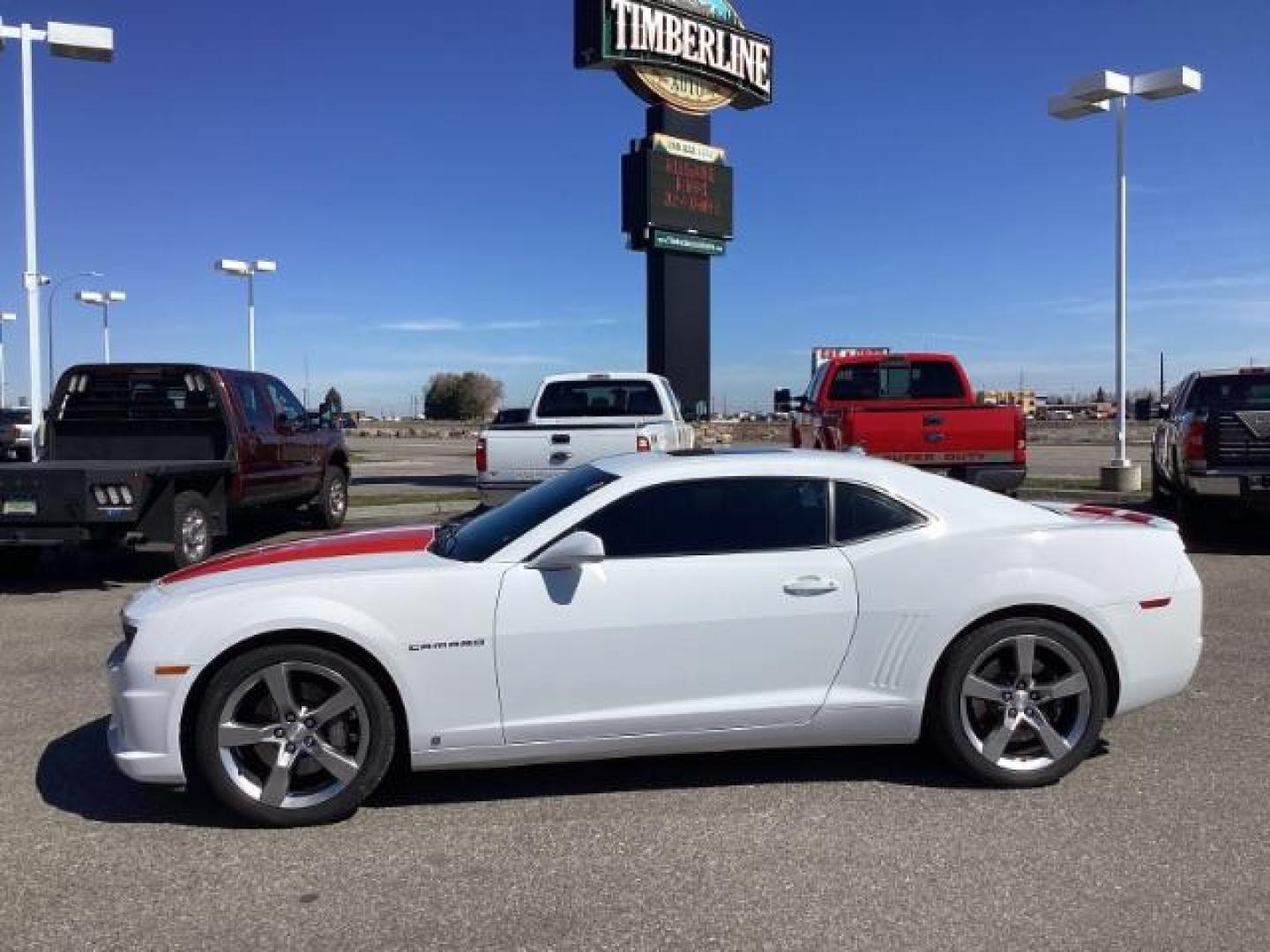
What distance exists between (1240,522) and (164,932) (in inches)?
547

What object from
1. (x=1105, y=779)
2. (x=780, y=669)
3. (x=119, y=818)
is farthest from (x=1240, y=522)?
(x=119, y=818)

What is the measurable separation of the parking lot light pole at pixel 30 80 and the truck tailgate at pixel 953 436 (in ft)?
40.5

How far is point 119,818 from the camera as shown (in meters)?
4.35

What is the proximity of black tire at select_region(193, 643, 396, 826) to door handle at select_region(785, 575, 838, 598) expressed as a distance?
1649 millimetres

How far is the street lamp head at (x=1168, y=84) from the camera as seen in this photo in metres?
18.8

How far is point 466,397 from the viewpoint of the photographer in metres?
134

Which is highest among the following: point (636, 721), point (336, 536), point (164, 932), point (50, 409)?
point (50, 409)

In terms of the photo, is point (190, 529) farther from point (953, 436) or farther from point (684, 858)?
point (953, 436)

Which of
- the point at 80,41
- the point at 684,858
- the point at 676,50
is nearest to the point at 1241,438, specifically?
the point at 684,858

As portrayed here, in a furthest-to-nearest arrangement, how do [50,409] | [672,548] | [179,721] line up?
[50,409] → [672,548] → [179,721]

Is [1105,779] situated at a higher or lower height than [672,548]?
lower

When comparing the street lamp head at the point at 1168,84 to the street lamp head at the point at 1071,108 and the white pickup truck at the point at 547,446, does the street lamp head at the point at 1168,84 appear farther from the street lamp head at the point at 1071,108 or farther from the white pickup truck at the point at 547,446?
the white pickup truck at the point at 547,446

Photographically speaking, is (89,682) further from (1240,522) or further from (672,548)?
(1240,522)

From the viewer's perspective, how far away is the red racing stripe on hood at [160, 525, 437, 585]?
185 inches
